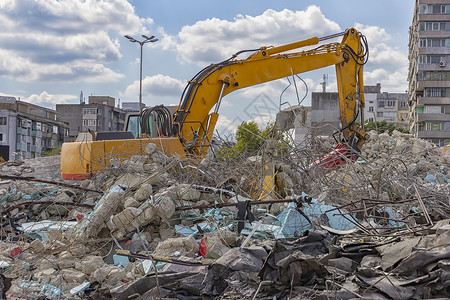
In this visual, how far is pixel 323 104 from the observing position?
43469 millimetres

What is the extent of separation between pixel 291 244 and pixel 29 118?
2696 inches

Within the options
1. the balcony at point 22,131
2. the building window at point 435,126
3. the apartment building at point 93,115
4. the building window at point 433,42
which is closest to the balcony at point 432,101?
the building window at point 435,126

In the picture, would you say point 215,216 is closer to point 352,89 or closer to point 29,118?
point 352,89

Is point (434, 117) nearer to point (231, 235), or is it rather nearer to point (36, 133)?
point (36, 133)

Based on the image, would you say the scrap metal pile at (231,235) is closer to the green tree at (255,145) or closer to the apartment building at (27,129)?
the green tree at (255,145)

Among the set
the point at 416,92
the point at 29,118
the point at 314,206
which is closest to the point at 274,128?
the point at 314,206

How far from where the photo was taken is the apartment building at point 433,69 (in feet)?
186

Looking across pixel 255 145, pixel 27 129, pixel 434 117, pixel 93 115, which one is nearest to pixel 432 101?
pixel 434 117

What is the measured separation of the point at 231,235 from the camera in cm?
595

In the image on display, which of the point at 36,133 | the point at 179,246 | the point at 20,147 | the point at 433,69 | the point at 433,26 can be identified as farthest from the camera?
the point at 36,133

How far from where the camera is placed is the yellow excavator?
1016cm

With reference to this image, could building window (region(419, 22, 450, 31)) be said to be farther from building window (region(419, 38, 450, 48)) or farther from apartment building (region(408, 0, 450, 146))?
building window (region(419, 38, 450, 48))

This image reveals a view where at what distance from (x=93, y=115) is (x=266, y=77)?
7721 centimetres

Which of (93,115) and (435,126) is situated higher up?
(93,115)
